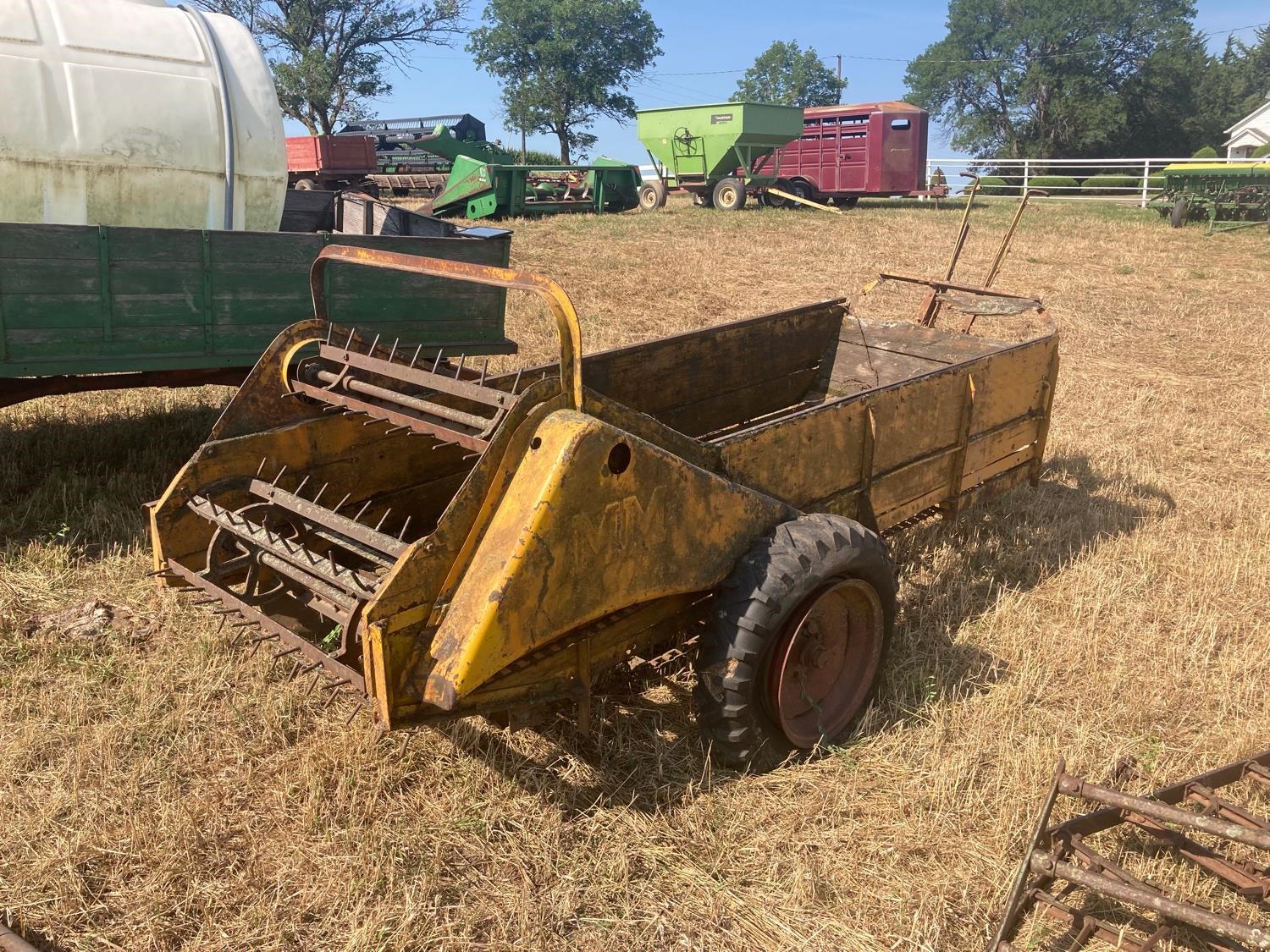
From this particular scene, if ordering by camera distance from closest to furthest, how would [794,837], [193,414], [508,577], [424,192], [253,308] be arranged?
[508,577]
[794,837]
[253,308]
[193,414]
[424,192]

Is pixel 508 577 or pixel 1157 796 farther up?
pixel 508 577

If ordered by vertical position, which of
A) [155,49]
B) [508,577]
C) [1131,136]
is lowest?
[508,577]

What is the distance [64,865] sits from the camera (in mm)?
2797

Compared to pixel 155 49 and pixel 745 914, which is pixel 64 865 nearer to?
pixel 745 914

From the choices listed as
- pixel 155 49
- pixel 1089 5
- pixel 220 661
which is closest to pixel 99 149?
pixel 155 49

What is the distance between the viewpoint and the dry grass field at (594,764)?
2734mm

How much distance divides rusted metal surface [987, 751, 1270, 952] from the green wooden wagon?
4.22m

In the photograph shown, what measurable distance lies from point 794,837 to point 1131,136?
196ft

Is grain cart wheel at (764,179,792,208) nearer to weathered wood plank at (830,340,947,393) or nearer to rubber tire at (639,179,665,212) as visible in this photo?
rubber tire at (639,179,665,212)

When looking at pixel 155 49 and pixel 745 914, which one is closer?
pixel 745 914

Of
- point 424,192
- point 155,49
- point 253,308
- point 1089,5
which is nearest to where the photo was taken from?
point 253,308

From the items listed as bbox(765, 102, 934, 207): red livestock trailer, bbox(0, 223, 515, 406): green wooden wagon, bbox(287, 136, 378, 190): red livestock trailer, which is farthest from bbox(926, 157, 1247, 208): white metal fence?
bbox(0, 223, 515, 406): green wooden wagon

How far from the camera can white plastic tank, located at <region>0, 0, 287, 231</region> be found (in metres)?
5.10

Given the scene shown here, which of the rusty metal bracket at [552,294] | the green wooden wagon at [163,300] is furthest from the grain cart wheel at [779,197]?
the rusty metal bracket at [552,294]
